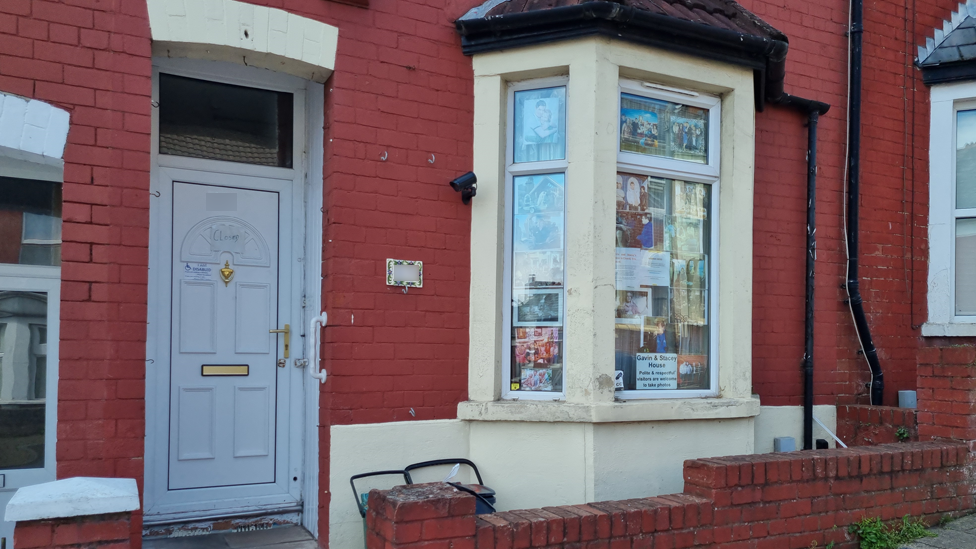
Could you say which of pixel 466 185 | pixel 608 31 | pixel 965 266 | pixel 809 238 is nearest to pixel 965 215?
pixel 965 266

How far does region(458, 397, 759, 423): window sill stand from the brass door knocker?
1614 millimetres

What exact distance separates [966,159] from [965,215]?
466mm

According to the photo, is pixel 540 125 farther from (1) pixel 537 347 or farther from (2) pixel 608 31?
(1) pixel 537 347

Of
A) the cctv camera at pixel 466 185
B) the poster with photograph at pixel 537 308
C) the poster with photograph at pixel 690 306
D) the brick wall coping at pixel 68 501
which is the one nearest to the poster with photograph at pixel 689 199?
the poster with photograph at pixel 690 306

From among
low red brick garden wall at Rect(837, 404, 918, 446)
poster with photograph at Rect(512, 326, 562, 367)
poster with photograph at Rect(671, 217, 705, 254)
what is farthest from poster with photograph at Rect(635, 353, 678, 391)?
low red brick garden wall at Rect(837, 404, 918, 446)

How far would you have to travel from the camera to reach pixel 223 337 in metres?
4.86

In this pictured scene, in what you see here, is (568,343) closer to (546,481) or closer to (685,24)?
(546,481)

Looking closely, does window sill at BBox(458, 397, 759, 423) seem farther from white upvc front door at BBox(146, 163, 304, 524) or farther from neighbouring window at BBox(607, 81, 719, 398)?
white upvc front door at BBox(146, 163, 304, 524)

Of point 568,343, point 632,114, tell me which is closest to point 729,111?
point 632,114

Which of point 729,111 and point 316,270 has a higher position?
point 729,111

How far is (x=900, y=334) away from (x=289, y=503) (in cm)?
490

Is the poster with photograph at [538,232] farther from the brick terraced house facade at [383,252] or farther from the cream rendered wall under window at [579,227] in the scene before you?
the cream rendered wall under window at [579,227]

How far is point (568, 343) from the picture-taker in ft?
16.0

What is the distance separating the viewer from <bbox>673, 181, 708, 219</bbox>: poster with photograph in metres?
5.37
